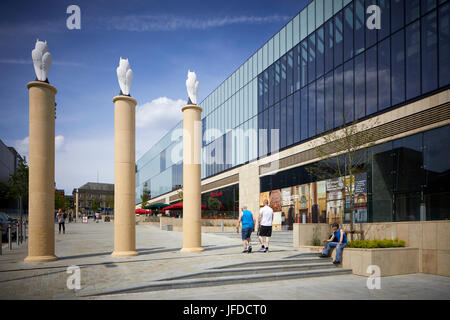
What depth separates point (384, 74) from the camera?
20.9 metres

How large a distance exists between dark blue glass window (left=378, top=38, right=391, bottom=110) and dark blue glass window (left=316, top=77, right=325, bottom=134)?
5390mm

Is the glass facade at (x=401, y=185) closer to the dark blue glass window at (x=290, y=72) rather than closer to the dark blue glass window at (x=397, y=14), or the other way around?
the dark blue glass window at (x=397, y=14)

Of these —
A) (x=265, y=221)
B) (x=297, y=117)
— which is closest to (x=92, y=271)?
(x=265, y=221)

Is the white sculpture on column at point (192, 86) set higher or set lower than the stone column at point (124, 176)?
higher

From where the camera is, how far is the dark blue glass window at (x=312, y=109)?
27.3 metres

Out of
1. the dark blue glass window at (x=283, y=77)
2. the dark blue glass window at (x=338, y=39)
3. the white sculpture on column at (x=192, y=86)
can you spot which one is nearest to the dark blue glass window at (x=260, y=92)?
the dark blue glass window at (x=283, y=77)

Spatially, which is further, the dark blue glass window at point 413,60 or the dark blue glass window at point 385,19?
the dark blue glass window at point 385,19

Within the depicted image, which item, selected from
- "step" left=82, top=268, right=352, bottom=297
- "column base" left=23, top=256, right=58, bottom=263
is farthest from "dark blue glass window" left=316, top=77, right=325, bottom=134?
"column base" left=23, top=256, right=58, bottom=263

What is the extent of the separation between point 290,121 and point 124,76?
60.7 feet

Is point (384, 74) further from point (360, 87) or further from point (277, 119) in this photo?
point (277, 119)

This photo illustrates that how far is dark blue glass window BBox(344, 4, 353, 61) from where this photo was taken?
23.8 metres

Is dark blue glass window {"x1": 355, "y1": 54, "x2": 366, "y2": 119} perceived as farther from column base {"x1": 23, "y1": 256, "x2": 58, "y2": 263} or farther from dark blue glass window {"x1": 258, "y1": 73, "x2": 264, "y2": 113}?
column base {"x1": 23, "y1": 256, "x2": 58, "y2": 263}

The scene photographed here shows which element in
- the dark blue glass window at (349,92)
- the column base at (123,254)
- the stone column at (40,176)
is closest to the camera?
the stone column at (40,176)
